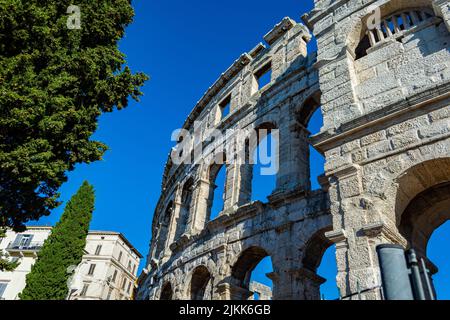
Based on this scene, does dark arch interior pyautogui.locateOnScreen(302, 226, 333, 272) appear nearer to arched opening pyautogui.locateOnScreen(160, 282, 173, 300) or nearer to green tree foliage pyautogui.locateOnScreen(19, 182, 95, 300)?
arched opening pyautogui.locateOnScreen(160, 282, 173, 300)

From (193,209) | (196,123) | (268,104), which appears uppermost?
(196,123)

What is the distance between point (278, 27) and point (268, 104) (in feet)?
11.6

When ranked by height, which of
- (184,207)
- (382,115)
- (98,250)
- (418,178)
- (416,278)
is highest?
(98,250)

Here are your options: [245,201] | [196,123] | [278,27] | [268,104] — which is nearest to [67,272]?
[196,123]

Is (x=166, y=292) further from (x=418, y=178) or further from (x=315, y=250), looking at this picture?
(x=418, y=178)

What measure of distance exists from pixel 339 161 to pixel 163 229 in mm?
13329

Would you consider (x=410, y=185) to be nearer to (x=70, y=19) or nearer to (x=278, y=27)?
(x=70, y=19)

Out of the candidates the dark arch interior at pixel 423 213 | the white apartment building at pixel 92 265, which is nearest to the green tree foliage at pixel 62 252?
the white apartment building at pixel 92 265

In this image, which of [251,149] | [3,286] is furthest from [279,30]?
[3,286]

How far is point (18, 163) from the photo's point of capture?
6.25 m

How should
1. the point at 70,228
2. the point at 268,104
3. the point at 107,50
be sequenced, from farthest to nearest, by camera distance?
the point at 70,228 < the point at 268,104 < the point at 107,50

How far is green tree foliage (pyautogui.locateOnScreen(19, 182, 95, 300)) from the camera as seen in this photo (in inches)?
746

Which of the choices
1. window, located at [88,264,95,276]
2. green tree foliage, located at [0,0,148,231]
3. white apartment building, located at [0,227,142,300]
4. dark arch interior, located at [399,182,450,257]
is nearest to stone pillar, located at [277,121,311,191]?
dark arch interior, located at [399,182,450,257]

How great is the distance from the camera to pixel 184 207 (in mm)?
15672
